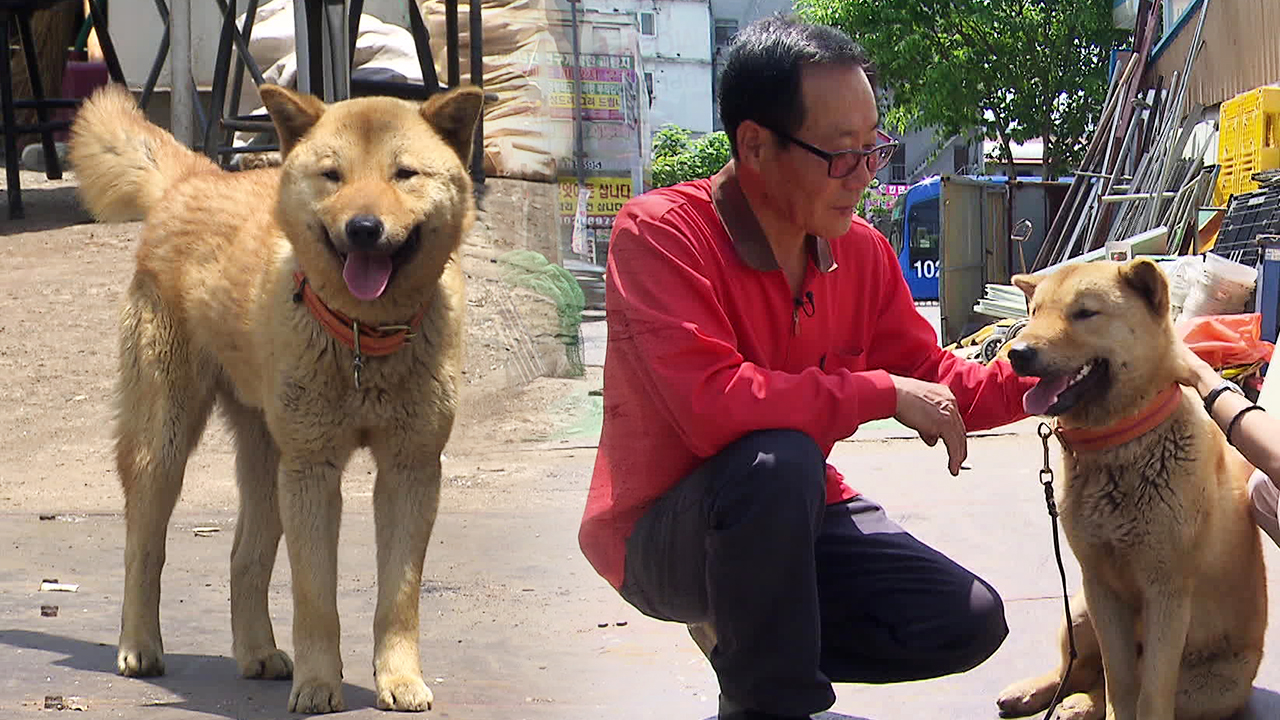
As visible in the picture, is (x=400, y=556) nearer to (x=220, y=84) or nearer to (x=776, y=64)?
(x=776, y=64)

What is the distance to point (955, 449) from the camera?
Answer: 2562 millimetres

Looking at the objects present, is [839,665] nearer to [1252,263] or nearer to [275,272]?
[275,272]

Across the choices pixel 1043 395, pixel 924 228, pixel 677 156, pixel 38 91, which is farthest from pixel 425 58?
pixel 677 156

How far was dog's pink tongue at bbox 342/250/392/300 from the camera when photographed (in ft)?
11.1

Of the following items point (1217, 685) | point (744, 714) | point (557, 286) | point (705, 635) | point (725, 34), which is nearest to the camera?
point (744, 714)

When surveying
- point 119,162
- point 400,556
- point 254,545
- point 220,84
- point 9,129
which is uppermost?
point 220,84

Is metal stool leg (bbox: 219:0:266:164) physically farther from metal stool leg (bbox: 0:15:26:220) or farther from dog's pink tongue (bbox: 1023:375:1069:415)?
dog's pink tongue (bbox: 1023:375:1069:415)

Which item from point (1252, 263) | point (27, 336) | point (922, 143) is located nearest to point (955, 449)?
point (1252, 263)

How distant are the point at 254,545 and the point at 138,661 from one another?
431mm

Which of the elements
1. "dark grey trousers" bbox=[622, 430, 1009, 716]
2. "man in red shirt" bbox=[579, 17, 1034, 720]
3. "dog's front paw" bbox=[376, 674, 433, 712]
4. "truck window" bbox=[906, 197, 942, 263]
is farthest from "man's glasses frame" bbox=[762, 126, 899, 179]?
"truck window" bbox=[906, 197, 942, 263]

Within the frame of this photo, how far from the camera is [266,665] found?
382cm

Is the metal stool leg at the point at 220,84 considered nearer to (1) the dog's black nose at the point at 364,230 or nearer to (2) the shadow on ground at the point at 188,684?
(2) the shadow on ground at the point at 188,684

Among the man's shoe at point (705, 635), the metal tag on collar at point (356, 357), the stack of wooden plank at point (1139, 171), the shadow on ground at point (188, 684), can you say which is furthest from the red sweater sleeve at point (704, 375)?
the stack of wooden plank at point (1139, 171)

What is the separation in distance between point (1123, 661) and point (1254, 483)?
485 mm
